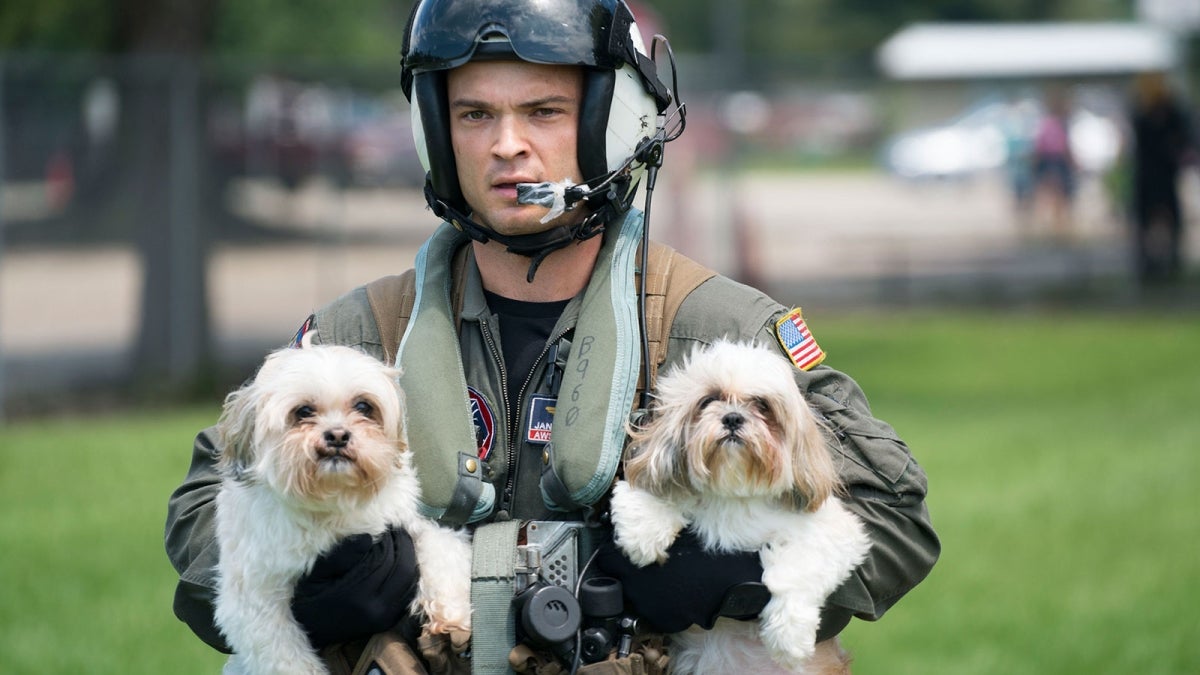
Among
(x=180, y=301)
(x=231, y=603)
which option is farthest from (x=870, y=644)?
(x=180, y=301)

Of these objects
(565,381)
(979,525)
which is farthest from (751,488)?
(979,525)

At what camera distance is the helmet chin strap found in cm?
415

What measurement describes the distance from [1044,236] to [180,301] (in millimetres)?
12106

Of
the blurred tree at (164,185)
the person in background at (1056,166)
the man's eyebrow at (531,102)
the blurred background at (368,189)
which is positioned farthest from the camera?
the person in background at (1056,166)

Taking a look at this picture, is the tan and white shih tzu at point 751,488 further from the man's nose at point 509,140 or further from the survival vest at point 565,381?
the man's nose at point 509,140

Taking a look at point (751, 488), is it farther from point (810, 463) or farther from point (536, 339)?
point (536, 339)

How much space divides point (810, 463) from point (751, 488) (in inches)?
6.2

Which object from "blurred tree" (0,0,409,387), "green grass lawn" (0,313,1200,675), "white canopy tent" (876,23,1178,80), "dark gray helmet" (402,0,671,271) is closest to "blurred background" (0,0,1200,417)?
"blurred tree" (0,0,409,387)

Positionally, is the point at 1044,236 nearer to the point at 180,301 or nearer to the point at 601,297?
the point at 180,301

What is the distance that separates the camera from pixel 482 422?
4.11 m

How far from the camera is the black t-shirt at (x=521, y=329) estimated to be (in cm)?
418

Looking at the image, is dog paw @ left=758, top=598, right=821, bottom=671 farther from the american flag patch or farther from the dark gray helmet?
the dark gray helmet

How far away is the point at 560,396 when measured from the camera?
4.00 metres

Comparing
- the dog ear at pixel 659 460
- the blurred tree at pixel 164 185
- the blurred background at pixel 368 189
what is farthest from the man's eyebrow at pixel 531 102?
the blurred tree at pixel 164 185
